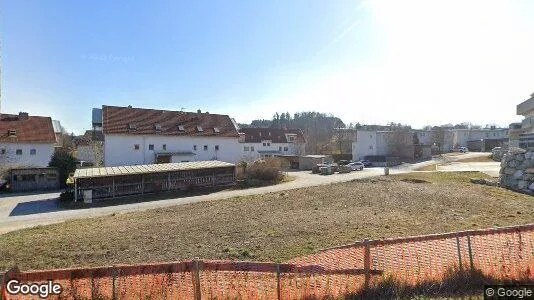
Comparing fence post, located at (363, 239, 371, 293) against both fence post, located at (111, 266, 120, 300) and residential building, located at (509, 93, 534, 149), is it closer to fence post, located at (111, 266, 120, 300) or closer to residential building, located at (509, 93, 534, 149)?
fence post, located at (111, 266, 120, 300)

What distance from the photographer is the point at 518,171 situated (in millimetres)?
21609

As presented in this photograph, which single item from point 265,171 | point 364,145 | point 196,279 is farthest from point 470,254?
point 364,145

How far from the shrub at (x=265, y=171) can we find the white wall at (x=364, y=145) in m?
27.5

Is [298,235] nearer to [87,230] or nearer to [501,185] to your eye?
[87,230]

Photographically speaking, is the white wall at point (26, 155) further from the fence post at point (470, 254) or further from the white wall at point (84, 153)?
the fence post at point (470, 254)

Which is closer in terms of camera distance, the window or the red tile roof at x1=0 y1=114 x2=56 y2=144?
the window

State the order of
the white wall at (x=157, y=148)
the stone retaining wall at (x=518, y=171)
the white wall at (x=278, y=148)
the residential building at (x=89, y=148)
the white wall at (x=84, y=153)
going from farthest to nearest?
the white wall at (x=278, y=148)
the white wall at (x=84, y=153)
the residential building at (x=89, y=148)
the white wall at (x=157, y=148)
the stone retaining wall at (x=518, y=171)

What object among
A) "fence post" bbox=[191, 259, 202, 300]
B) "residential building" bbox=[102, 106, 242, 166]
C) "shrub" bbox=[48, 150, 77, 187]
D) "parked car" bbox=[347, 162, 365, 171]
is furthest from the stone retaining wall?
"shrub" bbox=[48, 150, 77, 187]

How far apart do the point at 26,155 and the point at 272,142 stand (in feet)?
118

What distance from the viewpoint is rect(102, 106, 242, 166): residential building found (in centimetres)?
3641

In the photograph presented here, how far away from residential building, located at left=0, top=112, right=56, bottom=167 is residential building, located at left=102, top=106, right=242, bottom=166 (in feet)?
25.6

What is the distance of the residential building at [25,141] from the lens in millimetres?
35562

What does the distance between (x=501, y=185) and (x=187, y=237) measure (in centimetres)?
2238

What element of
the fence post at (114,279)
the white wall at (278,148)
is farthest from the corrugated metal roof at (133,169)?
the white wall at (278,148)
